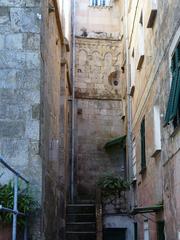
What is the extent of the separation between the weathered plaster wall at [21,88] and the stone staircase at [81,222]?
6.21 meters

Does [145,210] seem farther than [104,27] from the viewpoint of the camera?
No

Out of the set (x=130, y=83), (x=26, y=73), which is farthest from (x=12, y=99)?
(x=130, y=83)

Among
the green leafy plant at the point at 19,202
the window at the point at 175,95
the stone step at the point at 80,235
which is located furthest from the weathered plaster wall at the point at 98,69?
the green leafy plant at the point at 19,202

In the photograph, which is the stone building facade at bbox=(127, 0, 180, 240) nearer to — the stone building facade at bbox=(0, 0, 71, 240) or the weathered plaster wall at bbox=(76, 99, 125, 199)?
the stone building facade at bbox=(0, 0, 71, 240)

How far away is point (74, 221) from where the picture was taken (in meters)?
14.2

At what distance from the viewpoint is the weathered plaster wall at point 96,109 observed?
1755 cm

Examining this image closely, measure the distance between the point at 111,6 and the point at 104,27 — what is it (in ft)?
3.83

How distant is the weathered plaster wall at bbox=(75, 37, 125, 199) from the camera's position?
57.6 ft

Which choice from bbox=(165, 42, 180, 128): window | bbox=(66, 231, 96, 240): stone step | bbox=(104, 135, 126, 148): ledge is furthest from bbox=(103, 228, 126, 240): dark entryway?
bbox=(165, 42, 180, 128): window

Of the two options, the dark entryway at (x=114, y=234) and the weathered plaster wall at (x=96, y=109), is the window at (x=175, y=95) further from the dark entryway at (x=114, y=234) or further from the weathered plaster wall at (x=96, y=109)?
the weathered plaster wall at (x=96, y=109)

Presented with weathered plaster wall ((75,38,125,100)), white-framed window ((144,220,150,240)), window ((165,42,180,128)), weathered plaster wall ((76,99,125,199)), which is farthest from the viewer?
weathered plaster wall ((75,38,125,100))

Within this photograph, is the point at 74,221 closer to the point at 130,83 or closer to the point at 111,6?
the point at 130,83

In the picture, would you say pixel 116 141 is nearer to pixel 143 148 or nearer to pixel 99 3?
pixel 143 148

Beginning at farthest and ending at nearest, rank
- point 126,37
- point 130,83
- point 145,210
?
point 126,37 < point 130,83 < point 145,210
